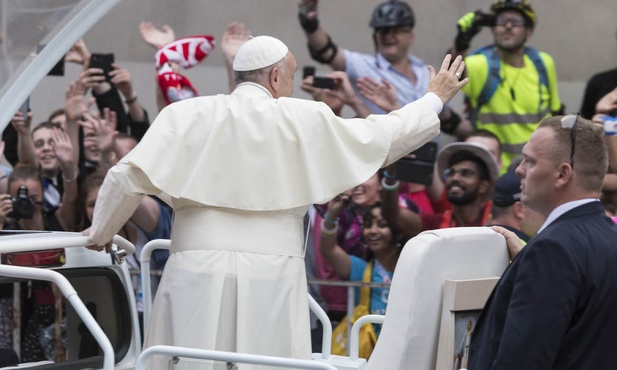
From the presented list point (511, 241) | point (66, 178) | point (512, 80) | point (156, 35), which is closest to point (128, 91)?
point (156, 35)

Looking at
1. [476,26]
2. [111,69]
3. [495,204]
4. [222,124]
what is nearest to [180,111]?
[222,124]

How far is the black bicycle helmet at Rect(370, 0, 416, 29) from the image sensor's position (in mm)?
7844

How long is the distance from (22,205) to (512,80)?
336 centimetres

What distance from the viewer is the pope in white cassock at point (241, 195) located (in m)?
4.44

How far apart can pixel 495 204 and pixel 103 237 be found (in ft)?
7.76

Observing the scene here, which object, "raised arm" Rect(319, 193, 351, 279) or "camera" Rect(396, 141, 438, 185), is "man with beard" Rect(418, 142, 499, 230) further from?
"raised arm" Rect(319, 193, 351, 279)

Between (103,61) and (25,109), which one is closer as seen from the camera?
(25,109)

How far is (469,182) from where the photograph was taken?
733 centimetres

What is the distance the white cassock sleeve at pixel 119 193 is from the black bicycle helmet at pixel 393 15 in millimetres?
3657

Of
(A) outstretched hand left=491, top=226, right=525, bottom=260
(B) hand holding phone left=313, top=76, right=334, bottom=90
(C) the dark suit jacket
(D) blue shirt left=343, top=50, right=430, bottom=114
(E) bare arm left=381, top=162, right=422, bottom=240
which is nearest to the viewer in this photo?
(C) the dark suit jacket

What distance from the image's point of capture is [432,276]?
362 centimetres

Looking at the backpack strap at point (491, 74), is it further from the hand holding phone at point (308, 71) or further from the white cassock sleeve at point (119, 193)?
the white cassock sleeve at point (119, 193)

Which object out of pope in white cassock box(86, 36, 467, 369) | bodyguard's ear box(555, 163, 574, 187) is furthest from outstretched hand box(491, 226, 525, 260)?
pope in white cassock box(86, 36, 467, 369)

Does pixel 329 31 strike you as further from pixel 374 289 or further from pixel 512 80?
pixel 374 289
